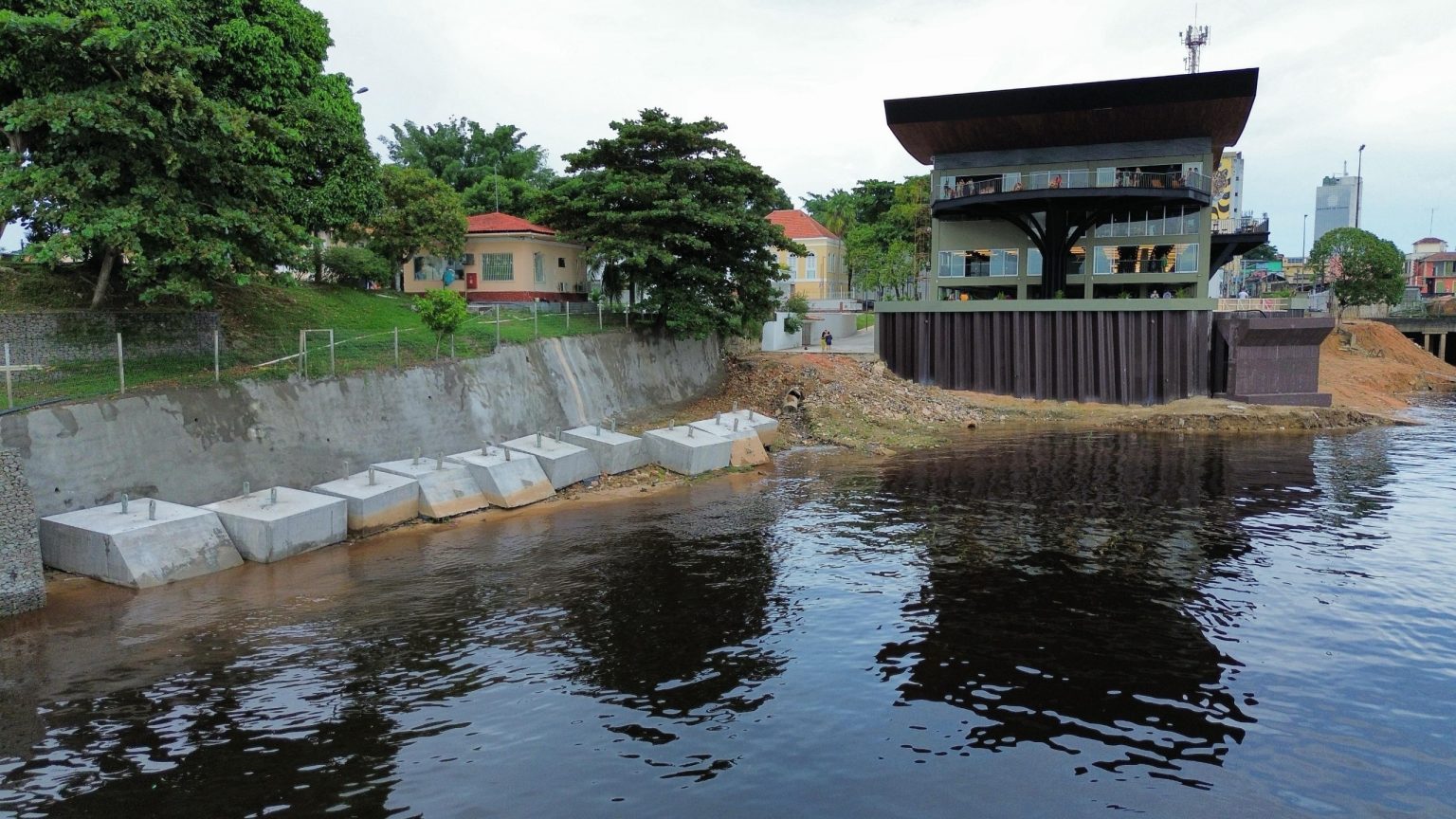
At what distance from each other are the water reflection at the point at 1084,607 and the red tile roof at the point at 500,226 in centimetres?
2447

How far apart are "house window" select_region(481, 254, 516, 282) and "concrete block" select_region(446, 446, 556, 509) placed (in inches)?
852

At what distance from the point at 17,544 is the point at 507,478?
36.0 ft

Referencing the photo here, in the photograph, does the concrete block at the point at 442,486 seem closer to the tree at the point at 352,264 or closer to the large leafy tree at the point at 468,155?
the tree at the point at 352,264

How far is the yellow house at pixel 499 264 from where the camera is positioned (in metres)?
46.1

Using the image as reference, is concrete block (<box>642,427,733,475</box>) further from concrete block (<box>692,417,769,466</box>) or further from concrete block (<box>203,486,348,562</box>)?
concrete block (<box>203,486,348,562</box>)

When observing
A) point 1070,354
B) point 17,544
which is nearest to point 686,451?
point 17,544

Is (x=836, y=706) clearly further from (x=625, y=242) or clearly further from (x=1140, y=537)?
(x=625, y=242)

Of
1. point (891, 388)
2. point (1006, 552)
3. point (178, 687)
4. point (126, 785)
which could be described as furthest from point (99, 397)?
point (891, 388)

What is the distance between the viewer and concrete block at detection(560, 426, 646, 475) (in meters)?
28.7

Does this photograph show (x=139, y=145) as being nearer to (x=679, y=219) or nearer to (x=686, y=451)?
(x=686, y=451)

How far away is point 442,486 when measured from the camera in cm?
2378

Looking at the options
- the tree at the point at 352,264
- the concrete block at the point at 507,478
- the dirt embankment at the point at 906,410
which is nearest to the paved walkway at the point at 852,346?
the dirt embankment at the point at 906,410

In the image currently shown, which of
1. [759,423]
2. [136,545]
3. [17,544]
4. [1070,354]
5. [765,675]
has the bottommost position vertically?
[765,675]

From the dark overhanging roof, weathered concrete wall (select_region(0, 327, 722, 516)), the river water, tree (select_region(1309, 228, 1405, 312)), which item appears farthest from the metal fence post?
tree (select_region(1309, 228, 1405, 312))
